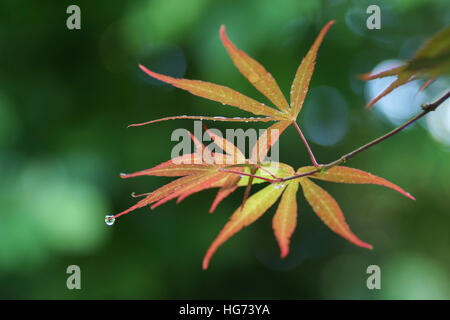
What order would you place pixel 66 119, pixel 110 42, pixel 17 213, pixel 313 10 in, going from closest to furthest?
pixel 17 213
pixel 313 10
pixel 66 119
pixel 110 42

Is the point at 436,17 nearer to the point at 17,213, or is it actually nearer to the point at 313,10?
the point at 313,10

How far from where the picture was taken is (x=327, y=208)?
0.33m

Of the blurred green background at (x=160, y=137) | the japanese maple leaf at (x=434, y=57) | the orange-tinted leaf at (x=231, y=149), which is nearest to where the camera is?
the japanese maple leaf at (x=434, y=57)

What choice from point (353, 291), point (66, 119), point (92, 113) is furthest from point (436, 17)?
point (66, 119)

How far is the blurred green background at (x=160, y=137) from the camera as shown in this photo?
1.35m

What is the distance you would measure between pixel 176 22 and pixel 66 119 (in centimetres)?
74

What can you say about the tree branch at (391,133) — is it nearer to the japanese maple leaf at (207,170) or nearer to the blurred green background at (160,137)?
the japanese maple leaf at (207,170)

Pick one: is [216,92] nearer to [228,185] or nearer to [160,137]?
[228,185]

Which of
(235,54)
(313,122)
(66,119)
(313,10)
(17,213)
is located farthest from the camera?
(313,122)

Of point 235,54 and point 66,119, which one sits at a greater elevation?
point 66,119

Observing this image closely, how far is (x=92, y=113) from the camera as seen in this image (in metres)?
1.78

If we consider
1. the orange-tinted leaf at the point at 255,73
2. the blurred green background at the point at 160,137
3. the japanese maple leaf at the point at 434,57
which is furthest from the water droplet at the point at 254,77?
the blurred green background at the point at 160,137

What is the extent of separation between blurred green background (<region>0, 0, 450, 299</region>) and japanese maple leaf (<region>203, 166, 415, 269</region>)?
102 centimetres

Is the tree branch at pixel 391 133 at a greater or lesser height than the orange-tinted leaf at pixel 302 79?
lesser
